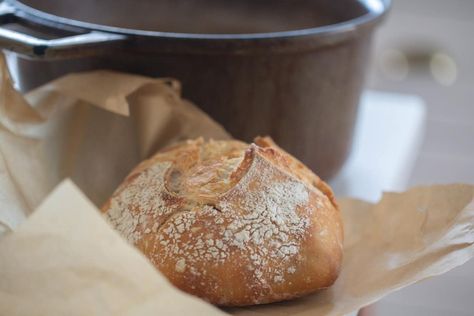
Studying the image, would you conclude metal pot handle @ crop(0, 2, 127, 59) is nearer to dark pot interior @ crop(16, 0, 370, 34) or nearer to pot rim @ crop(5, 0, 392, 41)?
pot rim @ crop(5, 0, 392, 41)

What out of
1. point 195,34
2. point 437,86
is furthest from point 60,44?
point 437,86

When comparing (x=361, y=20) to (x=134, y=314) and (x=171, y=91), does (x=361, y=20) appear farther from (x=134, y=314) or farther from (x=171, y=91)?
(x=134, y=314)

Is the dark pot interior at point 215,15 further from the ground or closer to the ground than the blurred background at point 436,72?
further from the ground

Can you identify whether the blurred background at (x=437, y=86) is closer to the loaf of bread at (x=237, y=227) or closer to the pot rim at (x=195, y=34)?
the pot rim at (x=195, y=34)

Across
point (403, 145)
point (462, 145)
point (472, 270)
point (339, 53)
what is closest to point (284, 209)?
point (339, 53)

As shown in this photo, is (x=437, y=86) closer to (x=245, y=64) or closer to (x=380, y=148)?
(x=380, y=148)

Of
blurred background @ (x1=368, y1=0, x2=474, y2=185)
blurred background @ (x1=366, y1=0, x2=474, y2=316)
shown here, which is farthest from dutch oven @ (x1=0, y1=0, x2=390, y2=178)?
blurred background @ (x1=368, y1=0, x2=474, y2=185)

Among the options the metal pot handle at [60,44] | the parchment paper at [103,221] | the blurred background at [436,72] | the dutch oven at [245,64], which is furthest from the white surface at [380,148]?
the blurred background at [436,72]
